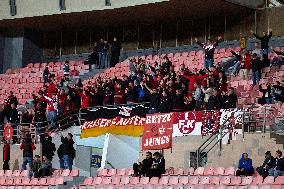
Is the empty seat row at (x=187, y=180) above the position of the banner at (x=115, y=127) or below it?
below

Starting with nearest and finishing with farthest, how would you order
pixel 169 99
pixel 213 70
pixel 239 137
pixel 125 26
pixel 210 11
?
pixel 239 137 < pixel 169 99 < pixel 213 70 < pixel 210 11 < pixel 125 26

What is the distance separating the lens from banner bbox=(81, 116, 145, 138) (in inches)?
909

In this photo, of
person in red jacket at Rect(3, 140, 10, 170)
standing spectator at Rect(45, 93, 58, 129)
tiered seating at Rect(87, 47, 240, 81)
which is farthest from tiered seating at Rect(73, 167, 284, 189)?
tiered seating at Rect(87, 47, 240, 81)

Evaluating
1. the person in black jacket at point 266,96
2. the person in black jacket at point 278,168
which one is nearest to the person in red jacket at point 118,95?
the person in black jacket at point 266,96

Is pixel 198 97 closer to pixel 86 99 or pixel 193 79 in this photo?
pixel 193 79

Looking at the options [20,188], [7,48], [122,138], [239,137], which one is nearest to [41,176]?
[20,188]

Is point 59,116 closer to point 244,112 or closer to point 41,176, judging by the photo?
point 41,176

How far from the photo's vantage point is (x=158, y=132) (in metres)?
21.9

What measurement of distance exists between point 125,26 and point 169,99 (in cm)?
1265

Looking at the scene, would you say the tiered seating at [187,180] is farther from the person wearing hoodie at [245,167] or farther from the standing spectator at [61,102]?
the standing spectator at [61,102]

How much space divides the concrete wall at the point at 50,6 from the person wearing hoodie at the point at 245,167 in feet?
41.4

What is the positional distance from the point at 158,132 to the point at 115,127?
201 centimetres

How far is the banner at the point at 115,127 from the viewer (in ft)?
75.7

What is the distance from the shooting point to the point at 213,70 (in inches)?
939
